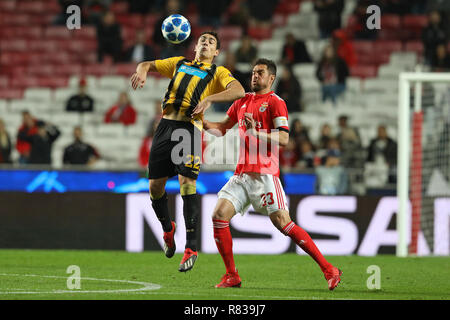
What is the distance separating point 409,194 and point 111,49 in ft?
26.7

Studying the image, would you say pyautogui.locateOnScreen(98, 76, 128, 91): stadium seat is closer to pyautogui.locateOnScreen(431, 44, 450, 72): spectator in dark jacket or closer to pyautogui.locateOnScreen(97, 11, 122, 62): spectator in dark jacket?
pyautogui.locateOnScreen(97, 11, 122, 62): spectator in dark jacket

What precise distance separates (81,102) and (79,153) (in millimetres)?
2317

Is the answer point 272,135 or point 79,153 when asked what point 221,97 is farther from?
point 79,153

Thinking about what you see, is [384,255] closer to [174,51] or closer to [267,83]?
[267,83]

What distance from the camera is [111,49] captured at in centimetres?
1945

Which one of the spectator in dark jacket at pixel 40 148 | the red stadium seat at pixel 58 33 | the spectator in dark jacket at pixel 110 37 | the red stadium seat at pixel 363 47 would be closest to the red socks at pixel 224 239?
the spectator in dark jacket at pixel 40 148

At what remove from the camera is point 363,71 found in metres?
19.3

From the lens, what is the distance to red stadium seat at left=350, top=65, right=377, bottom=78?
19.1m

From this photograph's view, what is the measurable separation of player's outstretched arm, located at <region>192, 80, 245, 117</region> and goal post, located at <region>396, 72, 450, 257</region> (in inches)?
214

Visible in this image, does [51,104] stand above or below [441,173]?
above

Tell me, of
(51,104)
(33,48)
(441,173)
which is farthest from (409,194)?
(33,48)

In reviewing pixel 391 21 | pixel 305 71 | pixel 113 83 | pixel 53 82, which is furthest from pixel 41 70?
pixel 391 21

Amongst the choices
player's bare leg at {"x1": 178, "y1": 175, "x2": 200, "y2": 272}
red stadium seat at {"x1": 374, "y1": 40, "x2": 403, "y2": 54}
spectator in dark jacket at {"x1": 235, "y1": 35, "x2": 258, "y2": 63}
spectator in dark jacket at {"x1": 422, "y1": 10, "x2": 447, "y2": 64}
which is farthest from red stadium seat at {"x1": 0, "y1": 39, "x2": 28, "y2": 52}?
player's bare leg at {"x1": 178, "y1": 175, "x2": 200, "y2": 272}
